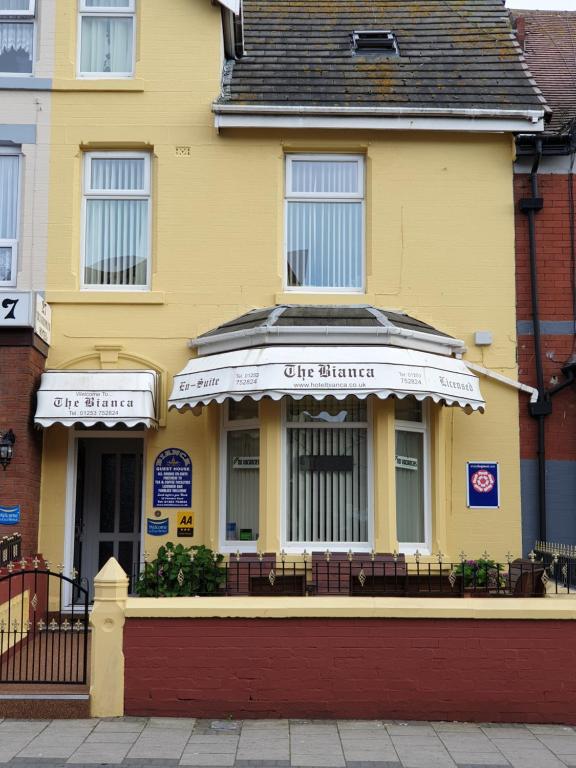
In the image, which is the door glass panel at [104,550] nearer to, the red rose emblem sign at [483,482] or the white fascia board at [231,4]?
the red rose emblem sign at [483,482]

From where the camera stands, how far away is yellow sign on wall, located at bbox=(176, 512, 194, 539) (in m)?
12.1

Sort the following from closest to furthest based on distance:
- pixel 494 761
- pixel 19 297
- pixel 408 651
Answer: pixel 494 761, pixel 408 651, pixel 19 297

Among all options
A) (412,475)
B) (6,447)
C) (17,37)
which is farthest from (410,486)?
(17,37)

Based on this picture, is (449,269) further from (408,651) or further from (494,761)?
(494,761)

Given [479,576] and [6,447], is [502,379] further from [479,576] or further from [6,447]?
[6,447]

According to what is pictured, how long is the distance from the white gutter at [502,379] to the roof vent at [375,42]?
494 cm

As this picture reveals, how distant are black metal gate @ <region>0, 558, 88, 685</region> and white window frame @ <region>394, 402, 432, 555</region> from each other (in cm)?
415

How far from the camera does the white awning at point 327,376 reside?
10695 mm

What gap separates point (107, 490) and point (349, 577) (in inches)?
163

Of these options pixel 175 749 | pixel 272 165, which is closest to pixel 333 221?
pixel 272 165

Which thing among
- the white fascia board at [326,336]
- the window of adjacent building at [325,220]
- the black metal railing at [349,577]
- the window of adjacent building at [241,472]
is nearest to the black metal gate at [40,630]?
the black metal railing at [349,577]

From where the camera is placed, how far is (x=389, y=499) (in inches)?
455

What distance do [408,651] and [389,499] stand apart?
3.26m

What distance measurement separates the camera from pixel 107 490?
1310cm
